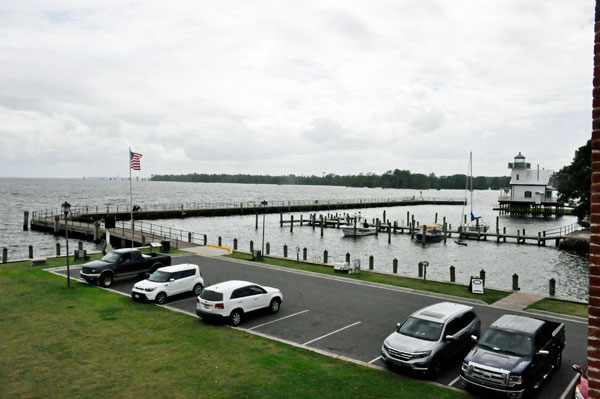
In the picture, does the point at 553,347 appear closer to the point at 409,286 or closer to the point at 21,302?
the point at 409,286

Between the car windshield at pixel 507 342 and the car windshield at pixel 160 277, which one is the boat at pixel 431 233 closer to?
the car windshield at pixel 160 277

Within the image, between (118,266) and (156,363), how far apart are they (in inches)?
502

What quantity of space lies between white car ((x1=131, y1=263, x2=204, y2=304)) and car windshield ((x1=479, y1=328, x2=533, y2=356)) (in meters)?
14.8

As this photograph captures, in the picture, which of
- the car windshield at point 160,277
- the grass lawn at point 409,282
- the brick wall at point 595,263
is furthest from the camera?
the grass lawn at point 409,282

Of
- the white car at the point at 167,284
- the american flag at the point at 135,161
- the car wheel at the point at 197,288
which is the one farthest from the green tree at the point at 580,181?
the white car at the point at 167,284

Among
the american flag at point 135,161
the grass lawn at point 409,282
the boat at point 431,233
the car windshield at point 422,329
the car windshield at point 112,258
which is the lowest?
the boat at point 431,233

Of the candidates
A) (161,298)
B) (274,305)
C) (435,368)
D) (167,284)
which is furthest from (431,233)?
(435,368)

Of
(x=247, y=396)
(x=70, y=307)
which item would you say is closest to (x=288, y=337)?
(x=247, y=396)

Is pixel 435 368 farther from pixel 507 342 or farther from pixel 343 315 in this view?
pixel 343 315

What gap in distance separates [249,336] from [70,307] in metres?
9.24

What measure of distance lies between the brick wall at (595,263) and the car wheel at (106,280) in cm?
2449

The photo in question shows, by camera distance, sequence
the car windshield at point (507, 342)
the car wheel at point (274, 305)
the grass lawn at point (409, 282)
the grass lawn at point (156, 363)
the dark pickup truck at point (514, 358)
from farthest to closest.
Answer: the grass lawn at point (409, 282) → the car wheel at point (274, 305) → the car windshield at point (507, 342) → the grass lawn at point (156, 363) → the dark pickup truck at point (514, 358)

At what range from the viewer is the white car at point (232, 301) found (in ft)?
→ 60.5

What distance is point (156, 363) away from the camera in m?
14.4
